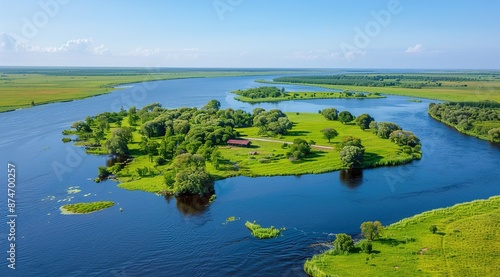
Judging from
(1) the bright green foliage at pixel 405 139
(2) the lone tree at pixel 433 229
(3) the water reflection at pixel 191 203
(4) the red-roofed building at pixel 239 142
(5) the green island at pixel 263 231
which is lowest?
(3) the water reflection at pixel 191 203

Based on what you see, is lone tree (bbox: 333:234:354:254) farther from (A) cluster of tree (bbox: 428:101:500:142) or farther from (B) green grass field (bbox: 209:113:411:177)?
(A) cluster of tree (bbox: 428:101:500:142)

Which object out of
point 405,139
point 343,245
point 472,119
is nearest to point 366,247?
point 343,245

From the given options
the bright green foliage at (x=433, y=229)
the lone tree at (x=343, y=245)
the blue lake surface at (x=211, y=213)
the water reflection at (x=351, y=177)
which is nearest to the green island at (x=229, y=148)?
the water reflection at (x=351, y=177)

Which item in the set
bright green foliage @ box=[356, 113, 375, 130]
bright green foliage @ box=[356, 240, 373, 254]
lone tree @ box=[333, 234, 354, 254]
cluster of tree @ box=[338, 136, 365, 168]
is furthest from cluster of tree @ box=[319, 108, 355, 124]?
lone tree @ box=[333, 234, 354, 254]

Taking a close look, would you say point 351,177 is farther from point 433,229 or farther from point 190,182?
point 190,182

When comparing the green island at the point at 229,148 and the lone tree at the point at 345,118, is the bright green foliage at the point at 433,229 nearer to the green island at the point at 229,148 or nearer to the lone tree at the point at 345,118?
the green island at the point at 229,148

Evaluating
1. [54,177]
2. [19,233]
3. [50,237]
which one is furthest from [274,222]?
[54,177]
